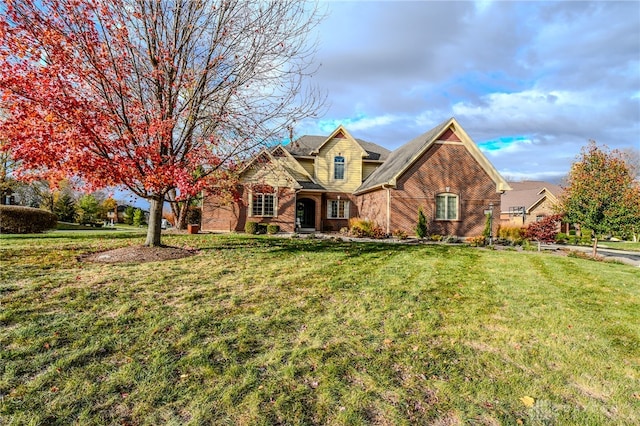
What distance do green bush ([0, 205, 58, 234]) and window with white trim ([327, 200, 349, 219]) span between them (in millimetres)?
16122

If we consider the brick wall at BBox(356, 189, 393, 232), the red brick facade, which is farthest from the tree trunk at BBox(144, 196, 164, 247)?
the brick wall at BBox(356, 189, 393, 232)

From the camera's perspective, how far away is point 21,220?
16.5 meters

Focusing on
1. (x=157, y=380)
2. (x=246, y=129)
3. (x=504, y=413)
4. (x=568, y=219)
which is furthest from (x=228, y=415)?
(x=568, y=219)

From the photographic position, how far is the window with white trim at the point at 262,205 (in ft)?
72.6

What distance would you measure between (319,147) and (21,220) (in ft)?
54.7

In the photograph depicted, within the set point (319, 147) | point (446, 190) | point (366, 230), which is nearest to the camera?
point (366, 230)

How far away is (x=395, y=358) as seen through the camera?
406 cm

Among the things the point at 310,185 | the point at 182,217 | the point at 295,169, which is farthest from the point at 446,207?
the point at 182,217

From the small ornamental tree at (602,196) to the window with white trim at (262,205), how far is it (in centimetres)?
1535

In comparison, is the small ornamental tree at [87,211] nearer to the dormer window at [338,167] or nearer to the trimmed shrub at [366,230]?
the dormer window at [338,167]

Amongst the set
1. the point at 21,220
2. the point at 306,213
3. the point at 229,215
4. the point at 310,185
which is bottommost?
the point at 21,220

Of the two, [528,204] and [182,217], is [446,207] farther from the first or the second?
[528,204]

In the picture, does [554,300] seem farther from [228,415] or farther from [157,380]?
[157,380]

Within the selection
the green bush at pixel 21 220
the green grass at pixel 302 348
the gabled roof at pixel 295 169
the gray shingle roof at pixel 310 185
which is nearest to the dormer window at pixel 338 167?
the gray shingle roof at pixel 310 185
